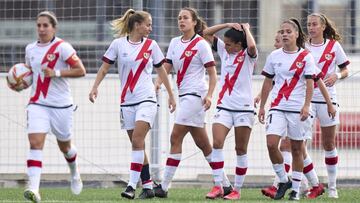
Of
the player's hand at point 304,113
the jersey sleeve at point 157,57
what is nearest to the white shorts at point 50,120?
the jersey sleeve at point 157,57

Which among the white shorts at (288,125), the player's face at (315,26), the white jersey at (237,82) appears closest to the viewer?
the white shorts at (288,125)

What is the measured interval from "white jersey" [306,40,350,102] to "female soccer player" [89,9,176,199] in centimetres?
178

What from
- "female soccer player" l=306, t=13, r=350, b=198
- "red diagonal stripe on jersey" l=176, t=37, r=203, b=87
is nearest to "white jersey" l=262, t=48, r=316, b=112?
"female soccer player" l=306, t=13, r=350, b=198

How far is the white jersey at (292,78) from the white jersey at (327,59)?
0.82 m

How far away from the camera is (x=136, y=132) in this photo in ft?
43.0

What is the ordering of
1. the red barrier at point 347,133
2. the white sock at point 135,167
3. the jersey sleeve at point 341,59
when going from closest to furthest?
1. the white sock at point 135,167
2. the jersey sleeve at point 341,59
3. the red barrier at point 347,133

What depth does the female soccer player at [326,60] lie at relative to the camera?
547 inches

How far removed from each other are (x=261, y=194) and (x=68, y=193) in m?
2.30

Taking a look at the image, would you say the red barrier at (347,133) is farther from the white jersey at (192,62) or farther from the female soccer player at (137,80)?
the female soccer player at (137,80)

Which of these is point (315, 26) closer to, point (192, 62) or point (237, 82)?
point (237, 82)

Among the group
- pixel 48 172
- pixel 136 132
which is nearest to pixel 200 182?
pixel 48 172

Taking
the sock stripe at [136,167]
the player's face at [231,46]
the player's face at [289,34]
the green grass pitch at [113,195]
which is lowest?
the green grass pitch at [113,195]

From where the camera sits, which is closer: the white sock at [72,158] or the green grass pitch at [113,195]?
the white sock at [72,158]

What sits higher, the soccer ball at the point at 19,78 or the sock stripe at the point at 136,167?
the soccer ball at the point at 19,78
